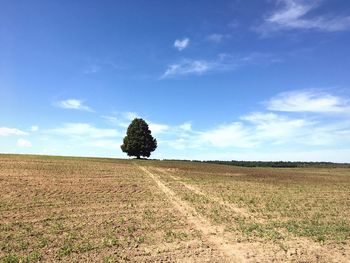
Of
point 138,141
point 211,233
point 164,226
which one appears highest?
point 138,141

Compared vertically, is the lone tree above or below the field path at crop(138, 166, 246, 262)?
above

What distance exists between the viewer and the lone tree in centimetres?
10319

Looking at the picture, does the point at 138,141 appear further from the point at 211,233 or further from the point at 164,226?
the point at 211,233

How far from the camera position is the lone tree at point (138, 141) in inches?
4063

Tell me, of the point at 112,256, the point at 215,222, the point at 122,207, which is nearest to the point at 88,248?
the point at 112,256

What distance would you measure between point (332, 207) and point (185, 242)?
14877mm

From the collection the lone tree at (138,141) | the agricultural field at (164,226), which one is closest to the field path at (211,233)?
the agricultural field at (164,226)

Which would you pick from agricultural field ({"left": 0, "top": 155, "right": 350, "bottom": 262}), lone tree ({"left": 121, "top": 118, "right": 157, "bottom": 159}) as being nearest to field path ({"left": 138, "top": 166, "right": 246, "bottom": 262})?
agricultural field ({"left": 0, "top": 155, "right": 350, "bottom": 262})

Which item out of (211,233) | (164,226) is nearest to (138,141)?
(164,226)

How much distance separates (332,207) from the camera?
26.9 m

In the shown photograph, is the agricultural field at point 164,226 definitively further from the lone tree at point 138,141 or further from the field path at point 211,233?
the lone tree at point 138,141

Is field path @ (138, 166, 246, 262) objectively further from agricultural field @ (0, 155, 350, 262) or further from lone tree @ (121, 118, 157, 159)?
lone tree @ (121, 118, 157, 159)

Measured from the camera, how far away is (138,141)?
4063 inches

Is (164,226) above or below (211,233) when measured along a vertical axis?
above
